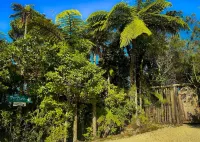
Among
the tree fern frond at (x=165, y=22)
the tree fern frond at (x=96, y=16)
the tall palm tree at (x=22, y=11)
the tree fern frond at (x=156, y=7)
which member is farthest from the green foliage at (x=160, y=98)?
the tall palm tree at (x=22, y=11)

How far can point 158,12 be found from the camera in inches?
431

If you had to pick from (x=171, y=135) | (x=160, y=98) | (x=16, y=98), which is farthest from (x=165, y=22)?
(x=16, y=98)

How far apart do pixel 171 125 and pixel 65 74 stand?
5024 millimetres

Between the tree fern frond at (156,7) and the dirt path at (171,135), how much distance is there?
4.87m

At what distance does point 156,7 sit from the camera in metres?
10.8

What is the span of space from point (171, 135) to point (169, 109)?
1.84 m

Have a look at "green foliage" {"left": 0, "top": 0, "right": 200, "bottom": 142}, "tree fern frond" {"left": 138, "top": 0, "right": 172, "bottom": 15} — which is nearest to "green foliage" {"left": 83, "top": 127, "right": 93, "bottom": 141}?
"green foliage" {"left": 0, "top": 0, "right": 200, "bottom": 142}

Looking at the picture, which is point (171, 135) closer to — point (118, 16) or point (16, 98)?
point (118, 16)

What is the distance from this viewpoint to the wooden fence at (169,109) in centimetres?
1102

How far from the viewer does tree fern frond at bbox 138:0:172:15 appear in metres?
10.6

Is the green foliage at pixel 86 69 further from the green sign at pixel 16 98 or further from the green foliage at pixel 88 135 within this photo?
the green sign at pixel 16 98

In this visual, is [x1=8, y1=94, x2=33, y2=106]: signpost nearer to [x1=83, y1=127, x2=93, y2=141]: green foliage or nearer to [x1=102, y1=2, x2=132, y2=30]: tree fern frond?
[x1=83, y1=127, x2=93, y2=141]: green foliage

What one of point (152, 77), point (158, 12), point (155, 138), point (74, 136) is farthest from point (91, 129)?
point (158, 12)

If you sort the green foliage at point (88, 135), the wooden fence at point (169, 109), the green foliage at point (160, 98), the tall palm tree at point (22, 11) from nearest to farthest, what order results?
the green foliage at point (88, 135) < the wooden fence at point (169, 109) < the green foliage at point (160, 98) < the tall palm tree at point (22, 11)
